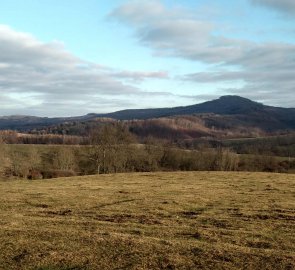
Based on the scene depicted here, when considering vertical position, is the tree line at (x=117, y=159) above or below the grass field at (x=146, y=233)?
below

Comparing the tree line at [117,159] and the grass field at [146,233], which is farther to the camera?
the tree line at [117,159]

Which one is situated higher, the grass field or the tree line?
the grass field

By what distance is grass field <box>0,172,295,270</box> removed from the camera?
1322cm

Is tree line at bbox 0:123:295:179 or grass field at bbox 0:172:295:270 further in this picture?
tree line at bbox 0:123:295:179

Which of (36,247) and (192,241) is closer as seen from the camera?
(36,247)

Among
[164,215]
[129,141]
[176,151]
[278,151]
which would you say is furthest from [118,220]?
[278,151]

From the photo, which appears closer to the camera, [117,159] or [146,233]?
[146,233]

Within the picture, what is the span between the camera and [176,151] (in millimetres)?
106312

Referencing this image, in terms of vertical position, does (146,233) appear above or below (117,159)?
above

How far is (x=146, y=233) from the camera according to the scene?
58.4 feet

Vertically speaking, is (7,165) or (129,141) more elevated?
(129,141)

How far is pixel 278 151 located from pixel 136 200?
130 meters

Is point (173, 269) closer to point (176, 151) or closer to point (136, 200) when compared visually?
point (136, 200)

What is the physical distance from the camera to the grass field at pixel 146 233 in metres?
13.2
